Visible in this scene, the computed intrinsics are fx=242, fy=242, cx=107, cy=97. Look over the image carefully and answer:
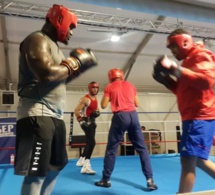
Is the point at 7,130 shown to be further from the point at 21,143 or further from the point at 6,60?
the point at 21,143

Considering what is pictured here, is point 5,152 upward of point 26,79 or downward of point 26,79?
downward

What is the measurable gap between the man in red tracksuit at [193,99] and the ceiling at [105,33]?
213 cm

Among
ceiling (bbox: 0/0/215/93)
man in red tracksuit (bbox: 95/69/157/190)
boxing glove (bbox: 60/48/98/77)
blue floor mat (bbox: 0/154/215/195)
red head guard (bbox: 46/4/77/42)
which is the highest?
ceiling (bbox: 0/0/215/93)

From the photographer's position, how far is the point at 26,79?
1094 millimetres

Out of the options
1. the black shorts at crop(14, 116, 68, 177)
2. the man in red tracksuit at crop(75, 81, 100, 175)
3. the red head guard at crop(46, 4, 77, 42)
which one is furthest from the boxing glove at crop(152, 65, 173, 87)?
the man in red tracksuit at crop(75, 81, 100, 175)

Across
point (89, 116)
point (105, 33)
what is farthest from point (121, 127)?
point (105, 33)

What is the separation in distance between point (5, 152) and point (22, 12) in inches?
Result: 94.5

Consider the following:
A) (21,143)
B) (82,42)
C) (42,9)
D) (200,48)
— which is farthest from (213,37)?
(21,143)

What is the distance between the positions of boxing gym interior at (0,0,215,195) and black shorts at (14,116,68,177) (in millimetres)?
394

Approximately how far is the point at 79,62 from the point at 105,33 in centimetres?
445

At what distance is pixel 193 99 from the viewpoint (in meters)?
1.32

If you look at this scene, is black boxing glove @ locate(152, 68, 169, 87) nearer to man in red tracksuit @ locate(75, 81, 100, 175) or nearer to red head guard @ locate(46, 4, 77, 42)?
red head guard @ locate(46, 4, 77, 42)

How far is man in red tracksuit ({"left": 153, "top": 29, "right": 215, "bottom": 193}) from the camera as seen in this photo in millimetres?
1213

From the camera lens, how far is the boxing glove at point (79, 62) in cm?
104
